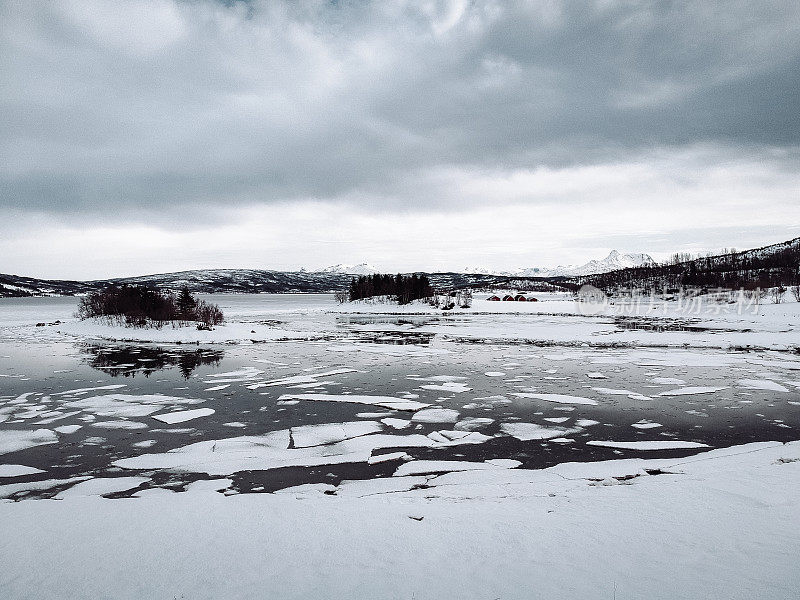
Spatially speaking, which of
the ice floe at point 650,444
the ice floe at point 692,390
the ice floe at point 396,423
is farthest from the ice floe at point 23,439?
the ice floe at point 692,390

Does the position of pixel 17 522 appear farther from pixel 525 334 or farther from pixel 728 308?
pixel 728 308

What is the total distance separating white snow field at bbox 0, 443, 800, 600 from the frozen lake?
3.20 ft

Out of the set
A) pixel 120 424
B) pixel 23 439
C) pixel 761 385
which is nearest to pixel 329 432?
pixel 120 424

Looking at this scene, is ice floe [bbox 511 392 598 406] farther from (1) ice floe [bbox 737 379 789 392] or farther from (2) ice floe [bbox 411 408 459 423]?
(1) ice floe [bbox 737 379 789 392]

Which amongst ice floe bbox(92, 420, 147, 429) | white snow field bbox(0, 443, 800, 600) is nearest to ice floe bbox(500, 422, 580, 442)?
white snow field bbox(0, 443, 800, 600)

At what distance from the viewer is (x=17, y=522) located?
4.78 m

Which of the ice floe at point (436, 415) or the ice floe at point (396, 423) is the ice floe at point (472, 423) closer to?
the ice floe at point (436, 415)

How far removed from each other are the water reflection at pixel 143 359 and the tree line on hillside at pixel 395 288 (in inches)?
2238

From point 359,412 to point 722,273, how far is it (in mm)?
155699

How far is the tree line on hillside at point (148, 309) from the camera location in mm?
31609

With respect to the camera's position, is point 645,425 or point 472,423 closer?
point 645,425

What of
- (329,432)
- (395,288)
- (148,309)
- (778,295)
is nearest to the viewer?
(329,432)

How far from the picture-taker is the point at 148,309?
32469mm

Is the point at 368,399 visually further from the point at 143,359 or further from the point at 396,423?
the point at 143,359
